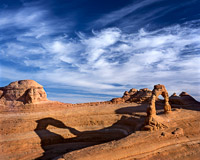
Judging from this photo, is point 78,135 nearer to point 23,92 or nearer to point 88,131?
point 88,131

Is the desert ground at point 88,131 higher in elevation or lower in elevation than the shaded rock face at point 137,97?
lower

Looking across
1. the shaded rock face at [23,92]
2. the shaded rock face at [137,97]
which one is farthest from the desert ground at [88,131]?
the shaded rock face at [137,97]

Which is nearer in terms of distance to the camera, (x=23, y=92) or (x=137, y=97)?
(x=23, y=92)

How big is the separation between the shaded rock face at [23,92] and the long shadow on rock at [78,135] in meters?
4.03

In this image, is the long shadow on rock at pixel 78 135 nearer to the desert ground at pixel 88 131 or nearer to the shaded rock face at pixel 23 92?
the desert ground at pixel 88 131

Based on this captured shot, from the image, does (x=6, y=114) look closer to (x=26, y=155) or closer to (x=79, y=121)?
(x=26, y=155)

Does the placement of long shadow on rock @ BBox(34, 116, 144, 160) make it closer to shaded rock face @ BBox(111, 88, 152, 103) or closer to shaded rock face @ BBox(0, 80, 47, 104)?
shaded rock face @ BBox(0, 80, 47, 104)

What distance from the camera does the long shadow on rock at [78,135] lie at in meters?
15.7

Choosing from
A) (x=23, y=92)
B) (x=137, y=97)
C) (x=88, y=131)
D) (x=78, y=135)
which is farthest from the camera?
(x=137, y=97)

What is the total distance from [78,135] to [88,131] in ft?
3.49

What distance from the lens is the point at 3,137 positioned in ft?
53.7

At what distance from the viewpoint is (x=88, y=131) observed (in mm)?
17203

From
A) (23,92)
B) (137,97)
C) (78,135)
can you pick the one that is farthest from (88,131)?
(137,97)

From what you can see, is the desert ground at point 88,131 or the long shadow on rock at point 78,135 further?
the long shadow on rock at point 78,135
